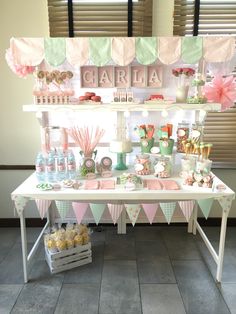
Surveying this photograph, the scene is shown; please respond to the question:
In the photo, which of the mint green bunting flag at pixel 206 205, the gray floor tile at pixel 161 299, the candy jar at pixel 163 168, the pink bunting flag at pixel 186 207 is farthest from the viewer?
the candy jar at pixel 163 168

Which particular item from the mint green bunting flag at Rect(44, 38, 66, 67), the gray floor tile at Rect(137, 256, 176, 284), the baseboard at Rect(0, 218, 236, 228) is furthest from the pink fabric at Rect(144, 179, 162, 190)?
the mint green bunting flag at Rect(44, 38, 66, 67)

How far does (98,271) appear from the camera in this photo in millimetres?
2227

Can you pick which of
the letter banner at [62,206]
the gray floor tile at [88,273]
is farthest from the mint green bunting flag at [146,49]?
the gray floor tile at [88,273]

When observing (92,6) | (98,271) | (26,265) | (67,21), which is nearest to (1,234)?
(26,265)

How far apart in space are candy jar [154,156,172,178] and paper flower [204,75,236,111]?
23.9 inches

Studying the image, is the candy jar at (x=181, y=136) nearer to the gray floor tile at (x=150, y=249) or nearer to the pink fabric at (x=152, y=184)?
the pink fabric at (x=152, y=184)

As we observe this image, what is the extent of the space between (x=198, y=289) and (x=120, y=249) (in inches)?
28.8

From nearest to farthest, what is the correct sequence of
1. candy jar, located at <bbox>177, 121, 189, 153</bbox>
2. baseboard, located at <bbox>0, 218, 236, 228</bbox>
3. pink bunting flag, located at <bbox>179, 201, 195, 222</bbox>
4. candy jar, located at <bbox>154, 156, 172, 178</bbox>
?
pink bunting flag, located at <bbox>179, 201, 195, 222</bbox> < candy jar, located at <bbox>154, 156, 172, 178</bbox> < candy jar, located at <bbox>177, 121, 189, 153</bbox> < baseboard, located at <bbox>0, 218, 236, 228</bbox>

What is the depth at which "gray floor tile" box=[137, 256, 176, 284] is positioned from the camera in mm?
2137

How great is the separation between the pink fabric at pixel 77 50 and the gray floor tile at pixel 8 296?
5.33 feet

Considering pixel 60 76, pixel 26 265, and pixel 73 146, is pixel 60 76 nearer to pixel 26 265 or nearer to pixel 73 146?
pixel 73 146

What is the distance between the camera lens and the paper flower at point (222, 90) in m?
2.23

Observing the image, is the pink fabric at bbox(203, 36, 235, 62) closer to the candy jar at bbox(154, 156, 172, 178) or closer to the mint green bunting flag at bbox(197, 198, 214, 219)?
the candy jar at bbox(154, 156, 172, 178)

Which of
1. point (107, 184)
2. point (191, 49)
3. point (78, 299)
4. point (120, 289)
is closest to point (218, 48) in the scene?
point (191, 49)
